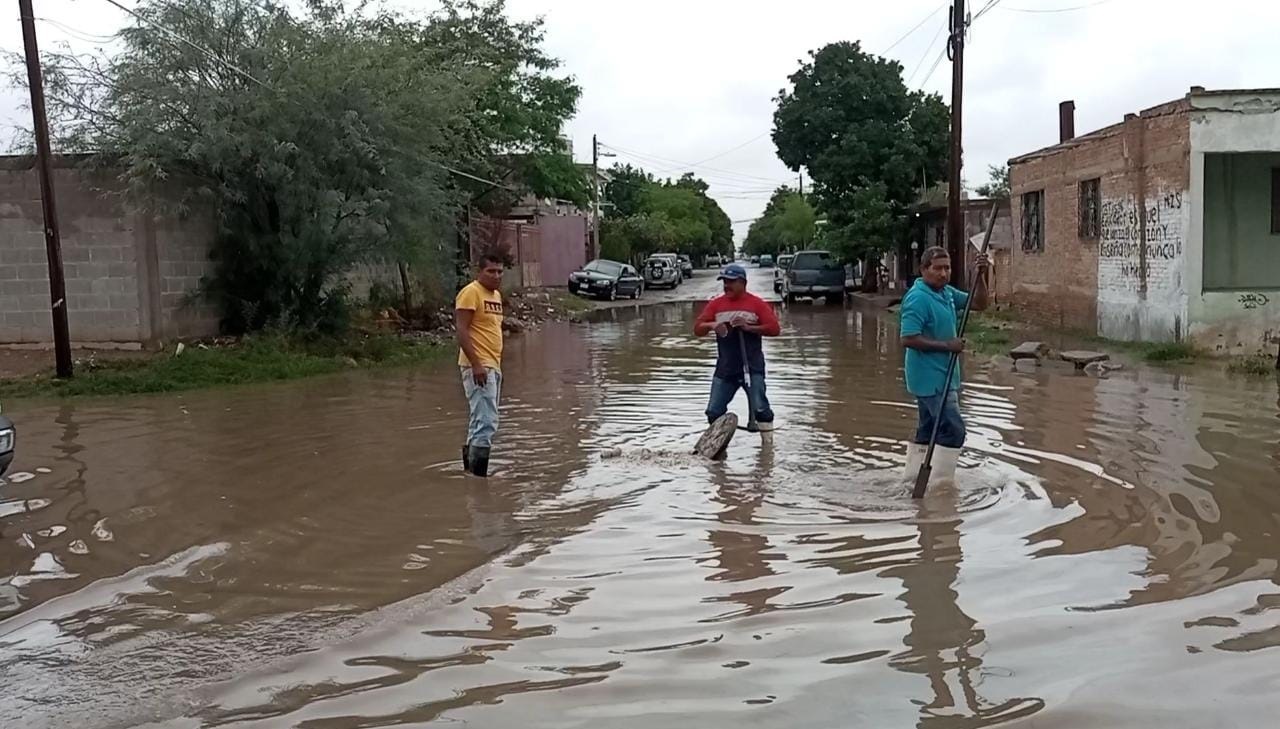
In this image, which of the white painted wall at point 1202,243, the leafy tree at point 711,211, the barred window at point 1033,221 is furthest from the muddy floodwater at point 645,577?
the leafy tree at point 711,211

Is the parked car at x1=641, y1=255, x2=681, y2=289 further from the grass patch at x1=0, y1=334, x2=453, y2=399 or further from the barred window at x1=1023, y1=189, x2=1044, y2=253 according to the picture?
the grass patch at x1=0, y1=334, x2=453, y2=399

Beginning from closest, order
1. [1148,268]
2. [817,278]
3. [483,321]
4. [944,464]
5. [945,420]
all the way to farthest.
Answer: [945,420] < [944,464] < [483,321] < [1148,268] < [817,278]

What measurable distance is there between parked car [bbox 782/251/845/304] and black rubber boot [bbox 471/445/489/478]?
2931 cm

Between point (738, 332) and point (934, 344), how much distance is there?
2.82m

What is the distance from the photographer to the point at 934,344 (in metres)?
7.50

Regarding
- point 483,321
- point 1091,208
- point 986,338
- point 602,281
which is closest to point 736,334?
point 483,321

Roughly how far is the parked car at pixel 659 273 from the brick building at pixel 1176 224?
32484 mm

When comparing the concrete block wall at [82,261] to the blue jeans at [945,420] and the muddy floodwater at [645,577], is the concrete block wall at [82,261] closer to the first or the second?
the muddy floodwater at [645,577]

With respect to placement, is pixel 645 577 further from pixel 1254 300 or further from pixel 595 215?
pixel 595 215

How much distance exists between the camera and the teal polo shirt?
751 cm

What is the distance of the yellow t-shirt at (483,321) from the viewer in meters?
8.56

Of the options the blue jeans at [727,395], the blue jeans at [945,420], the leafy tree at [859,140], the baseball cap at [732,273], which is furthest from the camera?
the leafy tree at [859,140]

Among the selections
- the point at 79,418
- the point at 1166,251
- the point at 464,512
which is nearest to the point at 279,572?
the point at 464,512

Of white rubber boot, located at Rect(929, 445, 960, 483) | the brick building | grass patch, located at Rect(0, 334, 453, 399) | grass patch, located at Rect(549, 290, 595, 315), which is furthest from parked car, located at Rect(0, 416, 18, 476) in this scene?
grass patch, located at Rect(549, 290, 595, 315)
